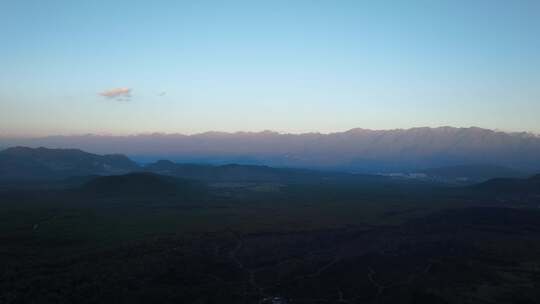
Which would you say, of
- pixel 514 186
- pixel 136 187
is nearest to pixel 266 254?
pixel 136 187

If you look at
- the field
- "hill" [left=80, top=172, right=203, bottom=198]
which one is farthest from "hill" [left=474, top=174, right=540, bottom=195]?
"hill" [left=80, top=172, right=203, bottom=198]

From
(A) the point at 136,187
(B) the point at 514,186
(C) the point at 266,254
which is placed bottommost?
(C) the point at 266,254

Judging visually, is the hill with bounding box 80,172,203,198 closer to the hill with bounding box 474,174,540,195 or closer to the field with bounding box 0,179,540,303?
the field with bounding box 0,179,540,303

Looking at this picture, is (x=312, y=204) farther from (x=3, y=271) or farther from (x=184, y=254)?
(x=3, y=271)

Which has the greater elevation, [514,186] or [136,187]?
[136,187]

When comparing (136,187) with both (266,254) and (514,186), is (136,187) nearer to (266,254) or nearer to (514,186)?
(266,254)

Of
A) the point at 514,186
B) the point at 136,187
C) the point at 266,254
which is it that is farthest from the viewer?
the point at 514,186

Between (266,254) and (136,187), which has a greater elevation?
(136,187)

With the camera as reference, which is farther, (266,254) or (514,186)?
(514,186)

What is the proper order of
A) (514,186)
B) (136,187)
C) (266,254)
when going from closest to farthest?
(266,254) < (136,187) < (514,186)

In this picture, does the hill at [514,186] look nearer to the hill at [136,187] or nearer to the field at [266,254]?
the field at [266,254]

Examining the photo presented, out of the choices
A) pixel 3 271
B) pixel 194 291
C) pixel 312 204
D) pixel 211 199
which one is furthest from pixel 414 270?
pixel 211 199

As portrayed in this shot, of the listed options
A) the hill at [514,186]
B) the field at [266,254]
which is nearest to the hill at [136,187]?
the field at [266,254]
